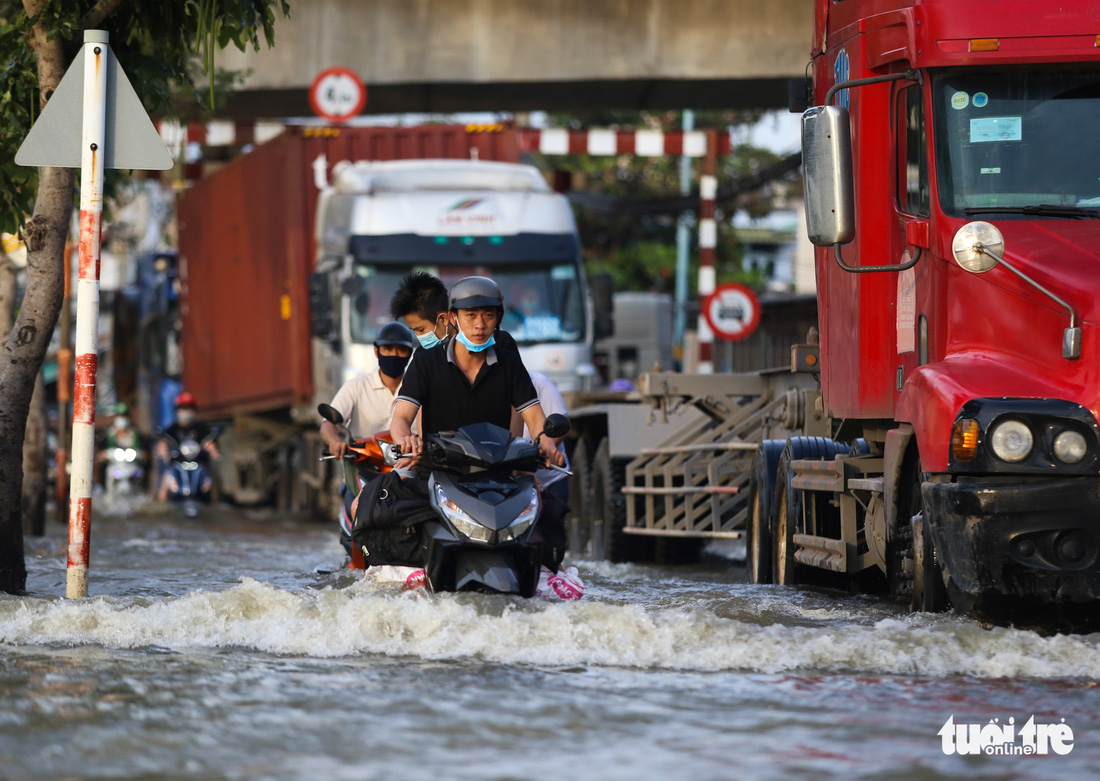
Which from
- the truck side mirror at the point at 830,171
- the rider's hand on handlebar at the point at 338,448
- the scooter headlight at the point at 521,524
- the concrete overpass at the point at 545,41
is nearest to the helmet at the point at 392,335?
the rider's hand on handlebar at the point at 338,448

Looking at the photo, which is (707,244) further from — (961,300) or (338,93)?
(961,300)

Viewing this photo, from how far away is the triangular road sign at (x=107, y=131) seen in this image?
8328 millimetres

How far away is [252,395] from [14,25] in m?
13.6

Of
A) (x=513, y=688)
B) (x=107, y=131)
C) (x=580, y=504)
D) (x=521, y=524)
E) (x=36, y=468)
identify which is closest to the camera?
(x=513, y=688)

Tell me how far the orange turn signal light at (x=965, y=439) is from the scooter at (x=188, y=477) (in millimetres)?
16358

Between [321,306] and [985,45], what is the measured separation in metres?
10.3

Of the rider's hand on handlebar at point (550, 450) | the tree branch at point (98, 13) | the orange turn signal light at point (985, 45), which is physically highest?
the tree branch at point (98, 13)

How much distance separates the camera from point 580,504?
14.8 meters

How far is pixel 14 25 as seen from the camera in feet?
31.2

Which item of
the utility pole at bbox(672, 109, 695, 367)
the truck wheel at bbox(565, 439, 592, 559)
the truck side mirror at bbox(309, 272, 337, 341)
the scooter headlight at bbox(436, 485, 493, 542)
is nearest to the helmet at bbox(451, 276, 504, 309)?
the scooter headlight at bbox(436, 485, 493, 542)

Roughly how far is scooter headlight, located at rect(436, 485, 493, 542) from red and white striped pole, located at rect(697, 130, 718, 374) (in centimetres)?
1518

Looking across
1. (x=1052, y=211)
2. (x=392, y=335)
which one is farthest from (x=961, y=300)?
(x=392, y=335)

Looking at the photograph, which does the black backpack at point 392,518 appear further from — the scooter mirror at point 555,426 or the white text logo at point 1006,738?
the white text logo at point 1006,738

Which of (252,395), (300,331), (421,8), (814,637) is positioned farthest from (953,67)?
(252,395)
